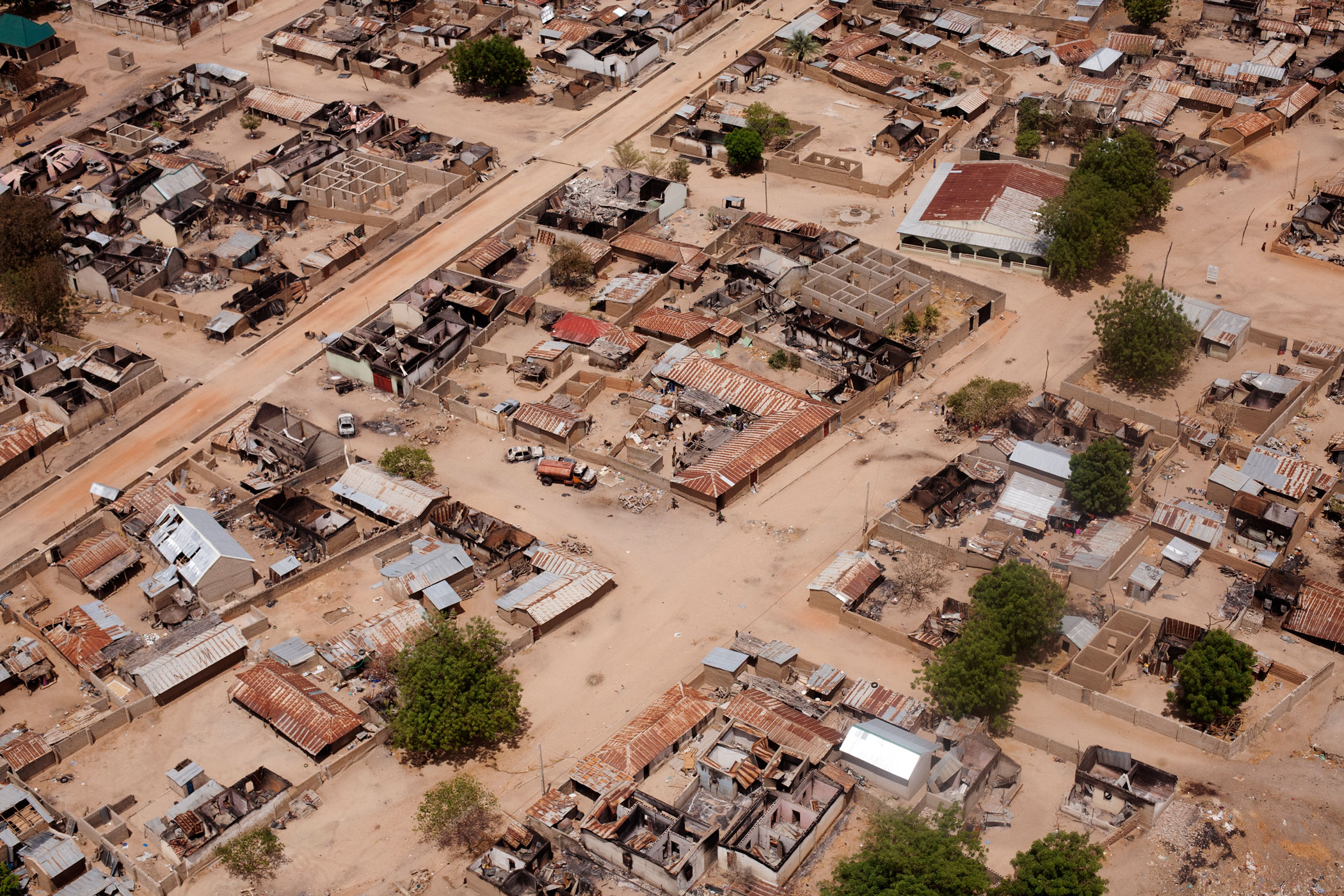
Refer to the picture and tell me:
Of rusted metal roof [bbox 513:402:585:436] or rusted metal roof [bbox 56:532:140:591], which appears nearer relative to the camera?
rusted metal roof [bbox 56:532:140:591]

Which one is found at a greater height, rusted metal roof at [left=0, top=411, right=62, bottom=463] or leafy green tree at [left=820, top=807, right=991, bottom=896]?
leafy green tree at [left=820, top=807, right=991, bottom=896]

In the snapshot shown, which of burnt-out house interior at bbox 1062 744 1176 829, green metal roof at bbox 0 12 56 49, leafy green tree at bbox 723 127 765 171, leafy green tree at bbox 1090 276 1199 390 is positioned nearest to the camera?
burnt-out house interior at bbox 1062 744 1176 829

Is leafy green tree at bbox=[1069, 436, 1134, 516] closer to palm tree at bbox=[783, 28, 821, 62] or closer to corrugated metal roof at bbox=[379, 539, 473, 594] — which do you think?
corrugated metal roof at bbox=[379, 539, 473, 594]

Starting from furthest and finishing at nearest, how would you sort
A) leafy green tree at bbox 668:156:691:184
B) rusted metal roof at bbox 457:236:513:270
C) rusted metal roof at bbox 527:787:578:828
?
leafy green tree at bbox 668:156:691:184 → rusted metal roof at bbox 457:236:513:270 → rusted metal roof at bbox 527:787:578:828

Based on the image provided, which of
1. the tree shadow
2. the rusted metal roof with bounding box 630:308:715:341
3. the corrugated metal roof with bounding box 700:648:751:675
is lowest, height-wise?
the tree shadow

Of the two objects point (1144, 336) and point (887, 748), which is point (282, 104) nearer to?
point (1144, 336)

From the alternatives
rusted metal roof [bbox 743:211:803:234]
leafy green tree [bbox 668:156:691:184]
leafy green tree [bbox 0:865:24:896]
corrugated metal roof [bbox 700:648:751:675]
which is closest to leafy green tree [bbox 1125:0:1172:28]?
rusted metal roof [bbox 743:211:803:234]

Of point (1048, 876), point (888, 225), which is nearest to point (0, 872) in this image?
point (1048, 876)
